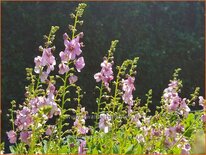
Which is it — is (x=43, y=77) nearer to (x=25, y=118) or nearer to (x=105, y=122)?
(x=25, y=118)

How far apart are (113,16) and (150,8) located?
0.74m

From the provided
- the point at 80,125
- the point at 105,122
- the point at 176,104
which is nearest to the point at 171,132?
the point at 176,104

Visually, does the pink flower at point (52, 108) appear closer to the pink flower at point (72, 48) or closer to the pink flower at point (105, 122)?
the pink flower at point (72, 48)

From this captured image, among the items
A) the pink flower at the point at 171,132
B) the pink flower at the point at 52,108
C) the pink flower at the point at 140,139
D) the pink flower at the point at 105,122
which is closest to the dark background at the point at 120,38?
the pink flower at the point at 140,139

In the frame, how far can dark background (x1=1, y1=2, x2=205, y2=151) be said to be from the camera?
7.13 meters

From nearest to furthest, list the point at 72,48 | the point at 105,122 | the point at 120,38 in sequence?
the point at 72,48, the point at 105,122, the point at 120,38

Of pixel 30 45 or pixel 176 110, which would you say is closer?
pixel 176 110

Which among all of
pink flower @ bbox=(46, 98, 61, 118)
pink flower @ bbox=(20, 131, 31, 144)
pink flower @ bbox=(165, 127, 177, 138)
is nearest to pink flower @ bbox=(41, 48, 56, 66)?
pink flower @ bbox=(46, 98, 61, 118)

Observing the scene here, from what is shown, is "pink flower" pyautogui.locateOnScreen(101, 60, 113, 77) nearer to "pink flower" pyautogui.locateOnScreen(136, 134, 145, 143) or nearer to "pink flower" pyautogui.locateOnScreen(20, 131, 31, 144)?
"pink flower" pyautogui.locateOnScreen(136, 134, 145, 143)

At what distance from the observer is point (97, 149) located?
9.82ft

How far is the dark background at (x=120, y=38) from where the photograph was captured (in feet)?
23.4

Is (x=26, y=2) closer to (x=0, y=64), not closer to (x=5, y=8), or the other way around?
(x=5, y=8)

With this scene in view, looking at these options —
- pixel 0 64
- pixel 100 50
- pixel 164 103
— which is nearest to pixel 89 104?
pixel 100 50

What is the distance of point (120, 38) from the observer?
7.59m
